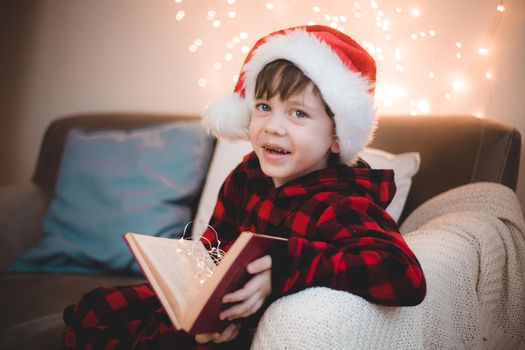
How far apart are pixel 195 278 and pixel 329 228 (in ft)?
0.77

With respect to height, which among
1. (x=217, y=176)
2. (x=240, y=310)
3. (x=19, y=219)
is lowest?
(x=19, y=219)

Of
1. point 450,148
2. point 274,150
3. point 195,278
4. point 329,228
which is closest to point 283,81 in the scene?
point 274,150

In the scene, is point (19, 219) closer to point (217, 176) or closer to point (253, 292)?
point (217, 176)

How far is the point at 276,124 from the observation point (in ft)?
2.95

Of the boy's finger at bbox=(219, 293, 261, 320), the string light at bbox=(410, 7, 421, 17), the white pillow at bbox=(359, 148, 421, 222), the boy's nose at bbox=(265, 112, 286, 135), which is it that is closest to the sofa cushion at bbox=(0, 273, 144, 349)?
the boy's finger at bbox=(219, 293, 261, 320)

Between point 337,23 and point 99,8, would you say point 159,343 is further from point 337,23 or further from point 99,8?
point 99,8

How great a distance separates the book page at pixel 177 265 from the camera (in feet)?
2.15

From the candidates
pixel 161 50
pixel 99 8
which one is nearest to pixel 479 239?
pixel 161 50

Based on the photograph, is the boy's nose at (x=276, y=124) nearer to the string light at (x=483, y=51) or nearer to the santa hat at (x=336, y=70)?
the santa hat at (x=336, y=70)

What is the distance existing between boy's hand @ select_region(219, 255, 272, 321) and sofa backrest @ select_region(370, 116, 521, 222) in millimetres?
663

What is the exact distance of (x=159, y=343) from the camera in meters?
0.82

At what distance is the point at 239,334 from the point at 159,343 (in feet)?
0.47

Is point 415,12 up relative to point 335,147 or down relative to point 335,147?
up

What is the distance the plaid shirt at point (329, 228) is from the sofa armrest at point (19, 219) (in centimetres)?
73
